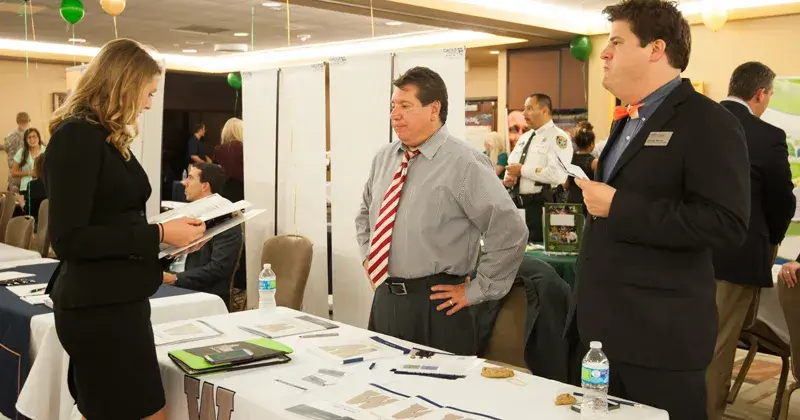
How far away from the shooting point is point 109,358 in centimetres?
196

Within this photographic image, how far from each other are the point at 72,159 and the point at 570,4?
795cm

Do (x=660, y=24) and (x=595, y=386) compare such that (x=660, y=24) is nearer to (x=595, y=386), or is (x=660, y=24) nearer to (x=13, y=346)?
(x=595, y=386)

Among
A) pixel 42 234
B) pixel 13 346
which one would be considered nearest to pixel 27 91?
pixel 42 234

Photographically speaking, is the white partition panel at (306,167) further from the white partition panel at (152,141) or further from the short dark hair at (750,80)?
the short dark hair at (750,80)

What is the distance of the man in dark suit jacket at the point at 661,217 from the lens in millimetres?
1741

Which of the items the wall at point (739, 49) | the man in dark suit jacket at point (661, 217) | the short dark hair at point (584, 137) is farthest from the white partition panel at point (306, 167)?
the wall at point (739, 49)

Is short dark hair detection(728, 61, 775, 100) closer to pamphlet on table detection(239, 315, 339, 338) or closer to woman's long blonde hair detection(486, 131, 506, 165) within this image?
pamphlet on table detection(239, 315, 339, 338)

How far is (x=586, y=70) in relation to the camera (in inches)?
416

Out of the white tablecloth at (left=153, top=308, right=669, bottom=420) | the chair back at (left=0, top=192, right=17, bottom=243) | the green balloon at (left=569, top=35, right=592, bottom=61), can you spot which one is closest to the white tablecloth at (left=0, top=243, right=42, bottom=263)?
the chair back at (left=0, top=192, right=17, bottom=243)

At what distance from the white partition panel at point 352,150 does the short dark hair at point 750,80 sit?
1853 mm

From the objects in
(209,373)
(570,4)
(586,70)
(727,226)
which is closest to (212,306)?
(209,373)

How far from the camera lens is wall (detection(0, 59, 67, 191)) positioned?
38.9 ft

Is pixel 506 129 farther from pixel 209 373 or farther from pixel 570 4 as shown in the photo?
pixel 209 373

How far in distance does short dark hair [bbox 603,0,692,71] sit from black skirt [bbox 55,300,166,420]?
1439 millimetres
